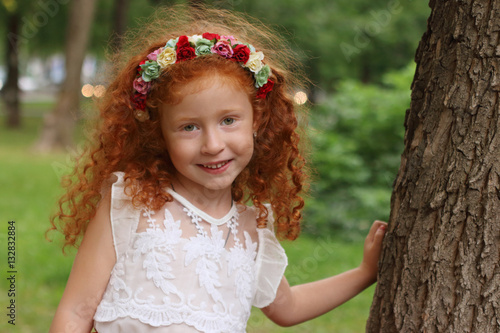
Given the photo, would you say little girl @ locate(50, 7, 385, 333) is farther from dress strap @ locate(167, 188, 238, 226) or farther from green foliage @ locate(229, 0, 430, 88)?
green foliage @ locate(229, 0, 430, 88)

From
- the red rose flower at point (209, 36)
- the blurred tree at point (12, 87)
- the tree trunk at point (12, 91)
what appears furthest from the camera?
the tree trunk at point (12, 91)

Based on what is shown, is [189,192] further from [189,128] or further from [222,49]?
[222,49]

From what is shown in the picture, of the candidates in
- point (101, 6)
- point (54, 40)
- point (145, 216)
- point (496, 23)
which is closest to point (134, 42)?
point (145, 216)

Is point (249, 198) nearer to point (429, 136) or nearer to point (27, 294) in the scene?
point (429, 136)

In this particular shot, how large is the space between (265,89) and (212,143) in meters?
0.31

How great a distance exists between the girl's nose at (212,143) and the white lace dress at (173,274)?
220 millimetres

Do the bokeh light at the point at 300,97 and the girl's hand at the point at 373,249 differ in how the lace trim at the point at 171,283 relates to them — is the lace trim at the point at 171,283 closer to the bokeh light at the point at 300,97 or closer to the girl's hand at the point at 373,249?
the girl's hand at the point at 373,249

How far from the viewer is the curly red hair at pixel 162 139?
1.80 metres

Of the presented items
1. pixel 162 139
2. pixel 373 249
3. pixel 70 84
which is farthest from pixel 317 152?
pixel 70 84

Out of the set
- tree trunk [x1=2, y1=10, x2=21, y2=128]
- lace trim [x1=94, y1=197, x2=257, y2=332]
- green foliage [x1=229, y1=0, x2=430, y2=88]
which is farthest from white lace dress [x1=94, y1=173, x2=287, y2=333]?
tree trunk [x1=2, y1=10, x2=21, y2=128]

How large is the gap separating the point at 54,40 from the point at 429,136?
1917 centimetres

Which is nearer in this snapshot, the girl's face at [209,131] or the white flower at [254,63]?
the girl's face at [209,131]

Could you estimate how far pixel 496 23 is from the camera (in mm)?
1566

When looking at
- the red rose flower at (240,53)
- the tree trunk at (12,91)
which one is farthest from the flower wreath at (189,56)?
the tree trunk at (12,91)
